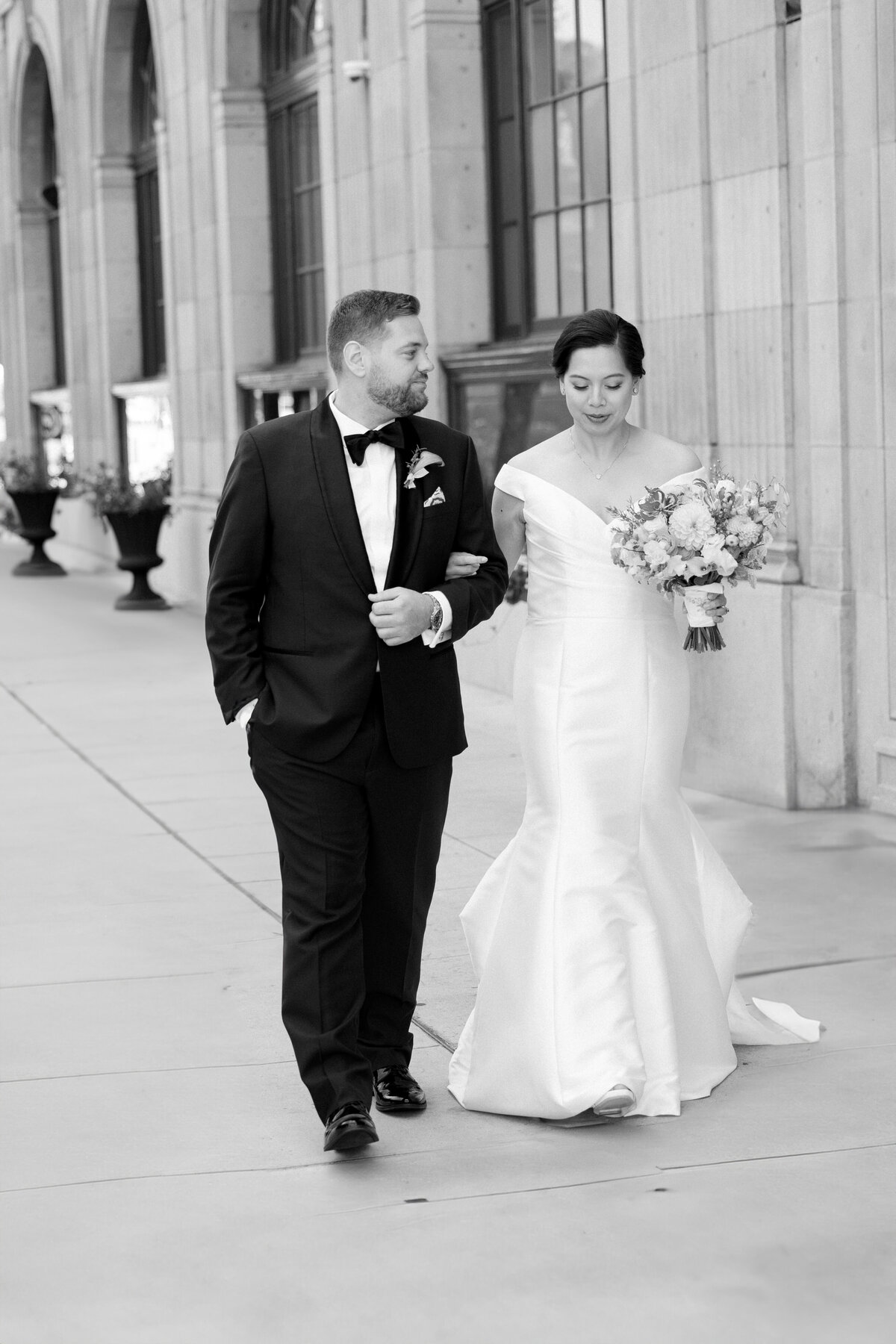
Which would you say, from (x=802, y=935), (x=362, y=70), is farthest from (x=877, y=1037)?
(x=362, y=70)

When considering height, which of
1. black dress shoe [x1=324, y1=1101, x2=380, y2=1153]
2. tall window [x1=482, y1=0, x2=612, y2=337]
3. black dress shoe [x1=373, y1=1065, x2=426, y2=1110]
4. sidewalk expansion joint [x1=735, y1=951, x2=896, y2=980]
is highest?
tall window [x1=482, y1=0, x2=612, y2=337]

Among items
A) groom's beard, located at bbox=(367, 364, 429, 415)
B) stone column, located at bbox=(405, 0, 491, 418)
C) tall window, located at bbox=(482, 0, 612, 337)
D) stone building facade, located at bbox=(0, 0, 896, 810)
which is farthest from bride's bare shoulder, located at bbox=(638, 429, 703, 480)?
stone column, located at bbox=(405, 0, 491, 418)

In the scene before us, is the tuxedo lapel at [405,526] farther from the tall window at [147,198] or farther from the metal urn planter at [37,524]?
the metal urn planter at [37,524]

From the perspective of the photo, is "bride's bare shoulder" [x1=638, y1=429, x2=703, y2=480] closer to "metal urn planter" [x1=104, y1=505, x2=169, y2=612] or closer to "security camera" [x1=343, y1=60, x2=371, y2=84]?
"security camera" [x1=343, y1=60, x2=371, y2=84]

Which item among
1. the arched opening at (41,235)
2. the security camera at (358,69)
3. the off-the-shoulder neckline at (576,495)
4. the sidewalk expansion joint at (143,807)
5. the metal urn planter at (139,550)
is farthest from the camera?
the arched opening at (41,235)

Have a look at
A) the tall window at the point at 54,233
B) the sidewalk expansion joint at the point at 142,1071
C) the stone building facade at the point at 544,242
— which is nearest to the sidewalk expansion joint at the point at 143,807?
the sidewalk expansion joint at the point at 142,1071

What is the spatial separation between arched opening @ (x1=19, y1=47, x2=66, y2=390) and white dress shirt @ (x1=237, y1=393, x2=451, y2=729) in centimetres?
2238

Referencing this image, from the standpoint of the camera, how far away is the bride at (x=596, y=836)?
485 centimetres

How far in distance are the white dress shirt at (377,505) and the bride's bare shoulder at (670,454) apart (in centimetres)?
83

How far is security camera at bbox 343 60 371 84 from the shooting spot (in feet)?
43.0

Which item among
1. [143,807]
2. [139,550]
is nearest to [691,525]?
[143,807]

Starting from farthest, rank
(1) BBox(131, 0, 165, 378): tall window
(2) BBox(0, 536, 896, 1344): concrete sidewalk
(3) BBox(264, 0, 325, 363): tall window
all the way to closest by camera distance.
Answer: (1) BBox(131, 0, 165, 378): tall window < (3) BBox(264, 0, 325, 363): tall window < (2) BBox(0, 536, 896, 1344): concrete sidewalk

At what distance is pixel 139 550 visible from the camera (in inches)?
713

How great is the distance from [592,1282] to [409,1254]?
405mm
